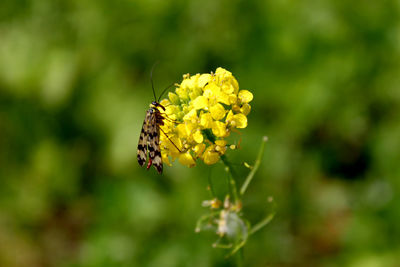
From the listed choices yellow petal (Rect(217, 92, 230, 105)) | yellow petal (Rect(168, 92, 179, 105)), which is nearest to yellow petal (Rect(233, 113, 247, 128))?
yellow petal (Rect(217, 92, 230, 105))

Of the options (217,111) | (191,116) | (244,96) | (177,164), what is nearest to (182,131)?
(191,116)

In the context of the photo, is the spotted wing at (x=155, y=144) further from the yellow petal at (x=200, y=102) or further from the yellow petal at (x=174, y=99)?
the yellow petal at (x=200, y=102)

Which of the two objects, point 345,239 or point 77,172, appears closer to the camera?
point 345,239

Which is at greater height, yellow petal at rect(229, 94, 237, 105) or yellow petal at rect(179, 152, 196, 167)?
yellow petal at rect(229, 94, 237, 105)

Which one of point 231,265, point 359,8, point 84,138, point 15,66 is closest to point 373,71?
point 359,8

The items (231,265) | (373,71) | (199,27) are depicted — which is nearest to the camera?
(231,265)

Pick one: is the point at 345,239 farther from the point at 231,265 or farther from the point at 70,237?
the point at 70,237

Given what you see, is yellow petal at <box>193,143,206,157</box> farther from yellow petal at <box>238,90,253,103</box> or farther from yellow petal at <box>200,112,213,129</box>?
yellow petal at <box>238,90,253,103</box>

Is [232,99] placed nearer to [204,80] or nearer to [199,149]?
[204,80]
